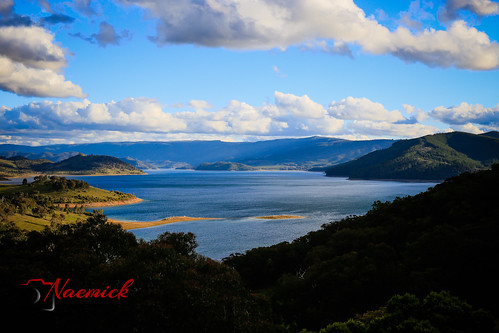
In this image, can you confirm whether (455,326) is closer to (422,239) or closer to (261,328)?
(261,328)

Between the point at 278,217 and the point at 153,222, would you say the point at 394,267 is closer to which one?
the point at 278,217

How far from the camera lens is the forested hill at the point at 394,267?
3000cm

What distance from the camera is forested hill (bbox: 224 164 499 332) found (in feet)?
98.4

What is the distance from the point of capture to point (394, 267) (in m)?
34.2

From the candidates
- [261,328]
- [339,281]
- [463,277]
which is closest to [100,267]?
[261,328]

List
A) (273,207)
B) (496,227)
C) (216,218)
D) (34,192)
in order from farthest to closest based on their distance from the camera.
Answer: (34,192) → (273,207) → (216,218) → (496,227)

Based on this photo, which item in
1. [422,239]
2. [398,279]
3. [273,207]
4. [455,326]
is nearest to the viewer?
[455,326]

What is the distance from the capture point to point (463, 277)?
30.5 meters

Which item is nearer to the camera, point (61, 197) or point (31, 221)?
point (31, 221)

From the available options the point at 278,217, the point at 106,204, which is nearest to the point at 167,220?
the point at 278,217

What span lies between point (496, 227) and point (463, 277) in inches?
380

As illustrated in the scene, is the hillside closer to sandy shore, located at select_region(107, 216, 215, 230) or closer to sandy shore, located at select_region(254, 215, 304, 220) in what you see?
sandy shore, located at select_region(107, 216, 215, 230)

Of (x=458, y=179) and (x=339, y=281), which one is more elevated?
(x=458, y=179)

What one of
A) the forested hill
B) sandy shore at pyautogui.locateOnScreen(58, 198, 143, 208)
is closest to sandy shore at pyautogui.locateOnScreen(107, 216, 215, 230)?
sandy shore at pyautogui.locateOnScreen(58, 198, 143, 208)
